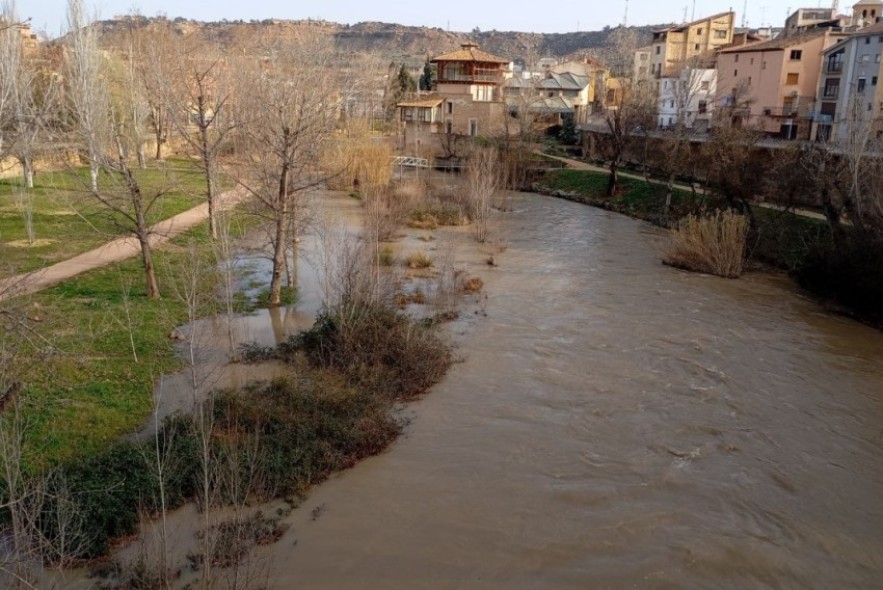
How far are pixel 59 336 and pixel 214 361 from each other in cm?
251

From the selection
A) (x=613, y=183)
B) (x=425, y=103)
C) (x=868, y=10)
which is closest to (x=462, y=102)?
(x=425, y=103)

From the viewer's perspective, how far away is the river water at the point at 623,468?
7.44 metres

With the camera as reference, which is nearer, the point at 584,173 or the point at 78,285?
the point at 78,285

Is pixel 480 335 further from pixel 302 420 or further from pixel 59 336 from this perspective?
pixel 59 336

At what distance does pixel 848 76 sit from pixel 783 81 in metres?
5.41

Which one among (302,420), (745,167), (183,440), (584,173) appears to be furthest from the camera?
(584,173)

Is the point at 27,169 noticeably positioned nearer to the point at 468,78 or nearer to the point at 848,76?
the point at 468,78

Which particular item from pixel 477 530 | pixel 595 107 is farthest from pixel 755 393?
pixel 595 107

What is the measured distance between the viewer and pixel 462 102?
48.2m

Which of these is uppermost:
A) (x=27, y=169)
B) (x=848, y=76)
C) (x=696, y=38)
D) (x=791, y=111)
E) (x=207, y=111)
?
(x=696, y=38)

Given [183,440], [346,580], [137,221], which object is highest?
[137,221]

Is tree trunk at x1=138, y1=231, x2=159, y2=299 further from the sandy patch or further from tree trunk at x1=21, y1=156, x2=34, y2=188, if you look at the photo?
tree trunk at x1=21, y1=156, x2=34, y2=188

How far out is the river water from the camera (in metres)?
7.44

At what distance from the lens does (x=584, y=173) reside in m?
34.5
